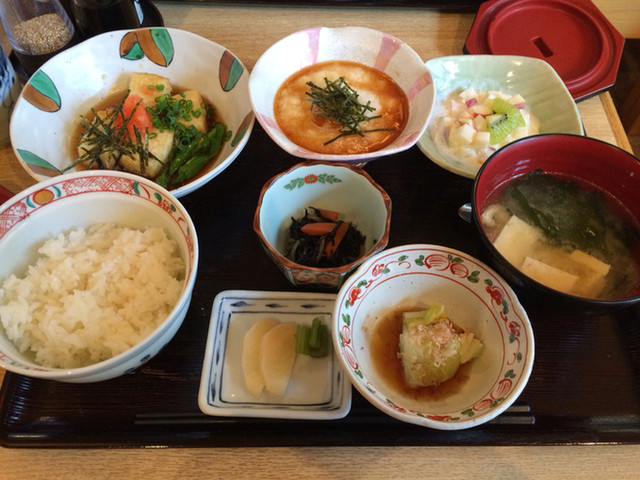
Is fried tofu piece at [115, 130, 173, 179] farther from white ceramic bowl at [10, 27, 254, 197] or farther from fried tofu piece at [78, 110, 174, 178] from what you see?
white ceramic bowl at [10, 27, 254, 197]

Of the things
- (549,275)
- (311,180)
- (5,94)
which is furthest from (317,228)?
(5,94)

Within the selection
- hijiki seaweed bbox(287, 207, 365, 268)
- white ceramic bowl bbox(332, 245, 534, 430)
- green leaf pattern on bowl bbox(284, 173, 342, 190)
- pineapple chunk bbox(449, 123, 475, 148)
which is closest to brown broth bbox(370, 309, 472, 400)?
white ceramic bowl bbox(332, 245, 534, 430)

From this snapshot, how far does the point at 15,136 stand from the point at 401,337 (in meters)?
1.53

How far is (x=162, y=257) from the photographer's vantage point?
1.36 m

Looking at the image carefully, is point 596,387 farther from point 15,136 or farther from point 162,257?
point 15,136

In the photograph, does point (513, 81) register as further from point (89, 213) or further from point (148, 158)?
point (89, 213)

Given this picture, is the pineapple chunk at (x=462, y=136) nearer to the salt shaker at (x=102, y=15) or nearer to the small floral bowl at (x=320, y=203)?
the small floral bowl at (x=320, y=203)

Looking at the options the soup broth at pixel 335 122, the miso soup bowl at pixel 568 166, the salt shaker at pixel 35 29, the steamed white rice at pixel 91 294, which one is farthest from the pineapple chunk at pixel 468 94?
the salt shaker at pixel 35 29

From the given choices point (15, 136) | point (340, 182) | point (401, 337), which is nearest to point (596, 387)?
point (401, 337)

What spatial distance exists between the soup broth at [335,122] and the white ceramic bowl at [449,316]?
1.79 ft

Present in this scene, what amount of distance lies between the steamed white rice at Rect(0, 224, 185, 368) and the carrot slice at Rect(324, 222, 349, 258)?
0.48m

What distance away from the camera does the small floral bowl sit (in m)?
1.40

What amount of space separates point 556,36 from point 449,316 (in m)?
1.67

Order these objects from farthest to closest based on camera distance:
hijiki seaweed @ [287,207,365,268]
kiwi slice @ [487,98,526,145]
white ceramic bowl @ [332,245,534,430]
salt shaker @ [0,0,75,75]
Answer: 1. salt shaker @ [0,0,75,75]
2. kiwi slice @ [487,98,526,145]
3. hijiki seaweed @ [287,207,365,268]
4. white ceramic bowl @ [332,245,534,430]
